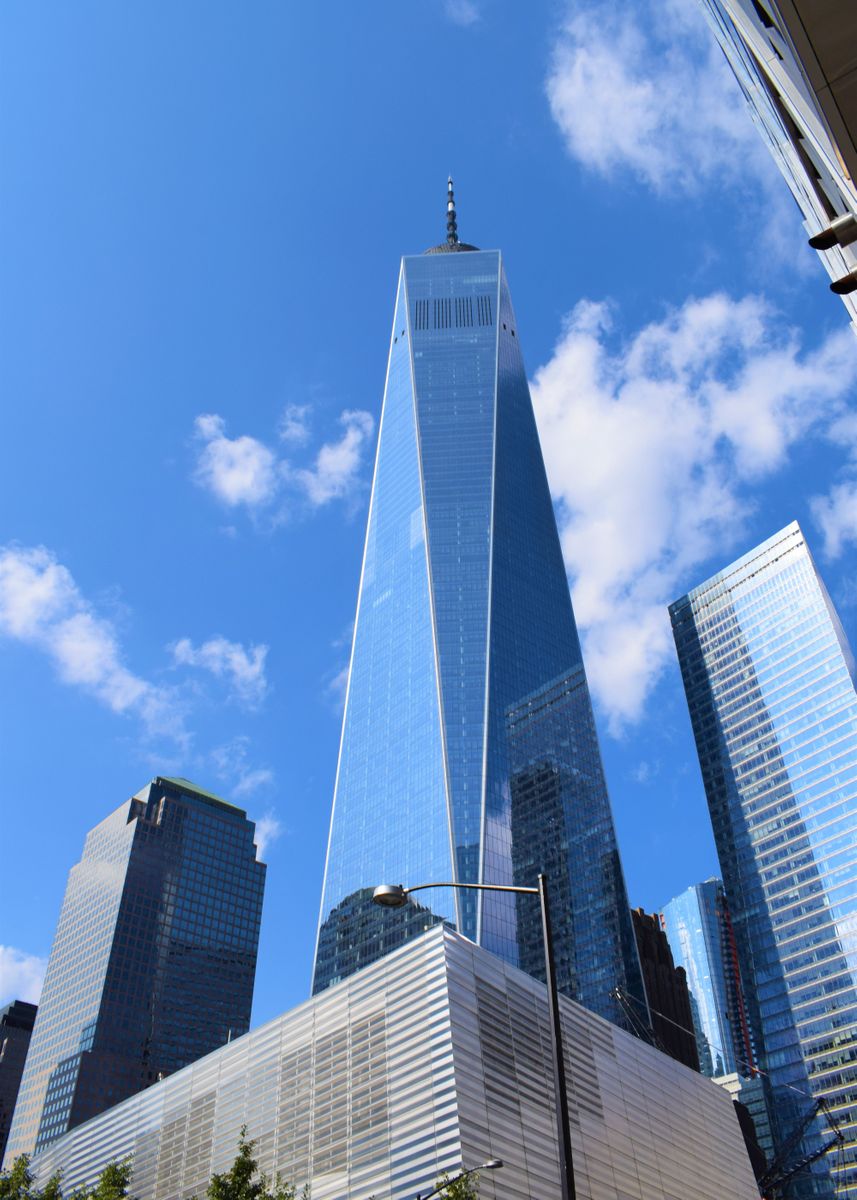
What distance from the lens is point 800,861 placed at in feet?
583

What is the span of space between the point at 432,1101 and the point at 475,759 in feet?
345

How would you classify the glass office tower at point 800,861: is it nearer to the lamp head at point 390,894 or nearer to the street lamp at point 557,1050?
the street lamp at point 557,1050

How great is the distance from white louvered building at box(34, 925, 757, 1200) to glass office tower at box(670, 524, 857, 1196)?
95.8 m

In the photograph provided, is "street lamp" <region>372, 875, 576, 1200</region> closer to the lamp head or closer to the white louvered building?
the lamp head

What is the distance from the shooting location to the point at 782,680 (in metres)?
192

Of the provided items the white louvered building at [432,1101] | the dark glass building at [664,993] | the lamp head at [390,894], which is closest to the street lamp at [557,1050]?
the lamp head at [390,894]

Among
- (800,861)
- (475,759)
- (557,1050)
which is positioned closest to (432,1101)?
(557,1050)

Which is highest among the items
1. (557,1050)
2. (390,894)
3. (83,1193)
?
(83,1193)

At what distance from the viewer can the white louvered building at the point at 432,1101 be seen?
56.5 meters

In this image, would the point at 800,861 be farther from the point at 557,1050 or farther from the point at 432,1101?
the point at 557,1050

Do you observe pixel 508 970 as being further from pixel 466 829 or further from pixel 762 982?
pixel 762 982

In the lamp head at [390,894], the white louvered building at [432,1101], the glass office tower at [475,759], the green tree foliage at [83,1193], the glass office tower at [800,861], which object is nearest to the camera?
the lamp head at [390,894]

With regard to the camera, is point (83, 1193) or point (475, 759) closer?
point (83, 1193)

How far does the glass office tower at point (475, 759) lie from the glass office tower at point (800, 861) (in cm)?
2674
